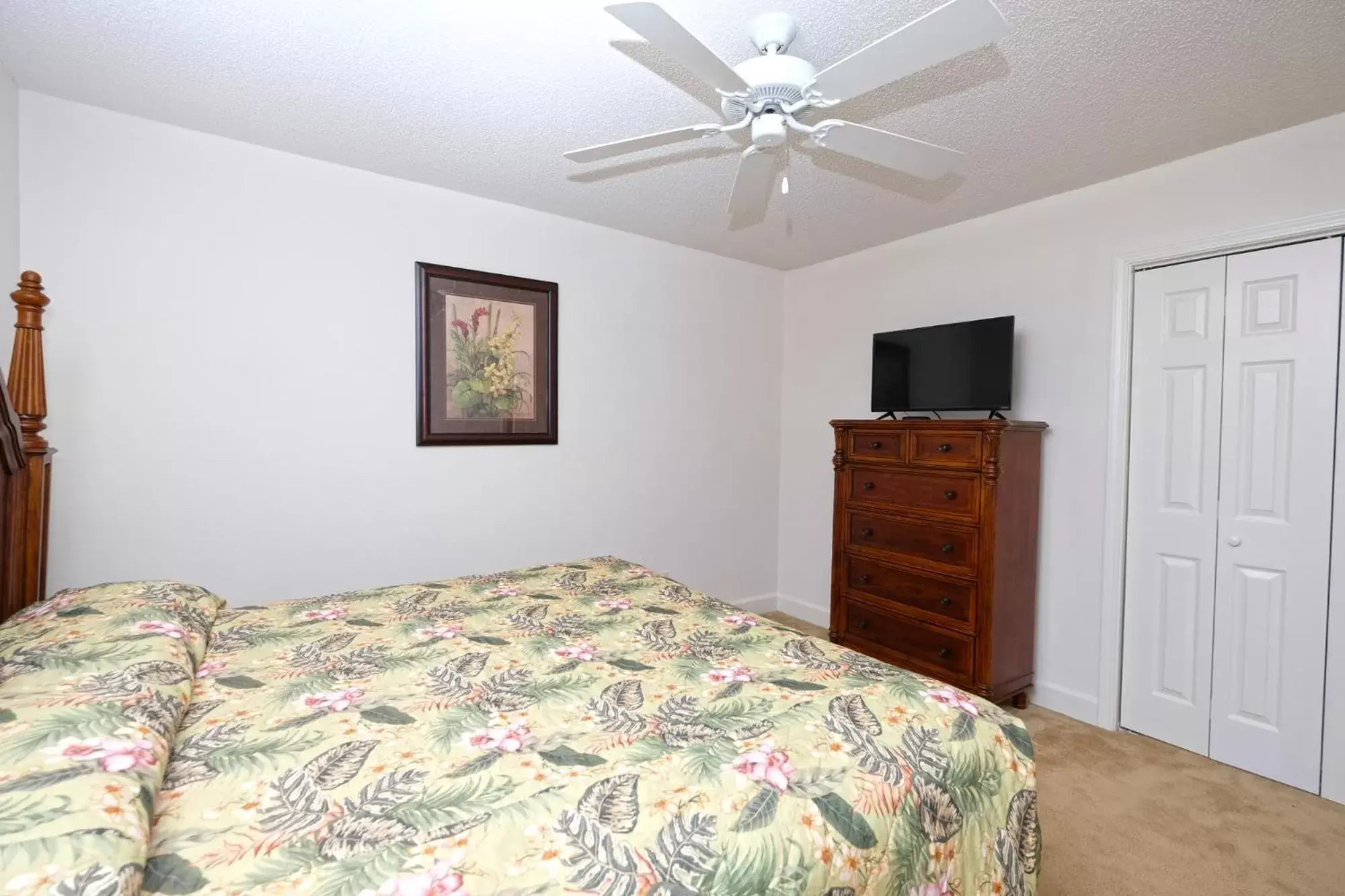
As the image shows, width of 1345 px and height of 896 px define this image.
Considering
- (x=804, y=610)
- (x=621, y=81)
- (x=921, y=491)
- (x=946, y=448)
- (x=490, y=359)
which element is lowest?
(x=804, y=610)

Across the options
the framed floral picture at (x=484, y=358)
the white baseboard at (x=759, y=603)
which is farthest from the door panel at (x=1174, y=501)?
the framed floral picture at (x=484, y=358)

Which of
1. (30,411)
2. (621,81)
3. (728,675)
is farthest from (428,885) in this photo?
(621,81)

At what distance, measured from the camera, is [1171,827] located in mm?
2189

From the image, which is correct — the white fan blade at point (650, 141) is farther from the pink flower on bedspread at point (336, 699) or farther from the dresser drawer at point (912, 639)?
the dresser drawer at point (912, 639)

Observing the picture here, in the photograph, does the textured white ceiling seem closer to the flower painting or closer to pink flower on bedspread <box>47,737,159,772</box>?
the flower painting

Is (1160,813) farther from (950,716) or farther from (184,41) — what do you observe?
(184,41)

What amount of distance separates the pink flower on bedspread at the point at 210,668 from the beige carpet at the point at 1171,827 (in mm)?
2377

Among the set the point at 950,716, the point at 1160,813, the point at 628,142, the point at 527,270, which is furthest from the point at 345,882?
the point at 527,270

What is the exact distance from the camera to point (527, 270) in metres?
3.50

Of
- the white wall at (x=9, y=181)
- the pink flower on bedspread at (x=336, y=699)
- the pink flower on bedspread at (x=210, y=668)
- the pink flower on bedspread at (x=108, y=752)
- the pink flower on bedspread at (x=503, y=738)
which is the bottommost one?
the pink flower on bedspread at (x=503, y=738)

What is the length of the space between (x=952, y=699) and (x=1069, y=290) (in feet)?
8.17

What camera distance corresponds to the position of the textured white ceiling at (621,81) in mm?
1811

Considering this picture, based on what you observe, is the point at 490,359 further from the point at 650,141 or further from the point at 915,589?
the point at 915,589

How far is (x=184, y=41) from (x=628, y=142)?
144 cm
